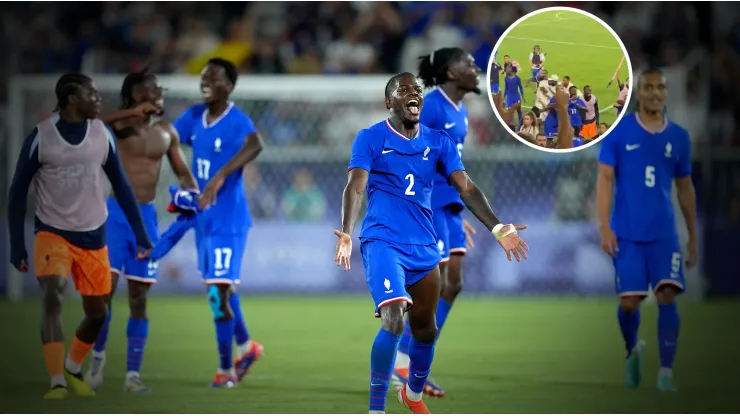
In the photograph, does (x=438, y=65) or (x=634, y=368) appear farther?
(x=438, y=65)

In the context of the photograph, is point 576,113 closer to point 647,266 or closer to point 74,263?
point 647,266

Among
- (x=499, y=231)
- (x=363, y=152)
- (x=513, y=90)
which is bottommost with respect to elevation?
(x=499, y=231)

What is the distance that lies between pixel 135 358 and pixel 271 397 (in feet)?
4.36

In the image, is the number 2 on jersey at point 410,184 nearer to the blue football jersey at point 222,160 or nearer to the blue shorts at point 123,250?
the blue football jersey at point 222,160

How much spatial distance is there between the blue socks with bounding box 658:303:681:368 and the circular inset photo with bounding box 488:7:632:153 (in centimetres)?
284

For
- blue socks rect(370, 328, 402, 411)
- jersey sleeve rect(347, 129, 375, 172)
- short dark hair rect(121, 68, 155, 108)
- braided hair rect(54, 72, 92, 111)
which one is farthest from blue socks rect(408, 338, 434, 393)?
short dark hair rect(121, 68, 155, 108)

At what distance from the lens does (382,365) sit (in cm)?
758

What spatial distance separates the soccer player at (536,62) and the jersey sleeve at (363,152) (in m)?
1.15

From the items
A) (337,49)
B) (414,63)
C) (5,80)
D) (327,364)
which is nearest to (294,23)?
(337,49)

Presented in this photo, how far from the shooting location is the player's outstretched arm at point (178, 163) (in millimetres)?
10508

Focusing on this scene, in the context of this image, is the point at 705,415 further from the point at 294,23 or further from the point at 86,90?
the point at 294,23

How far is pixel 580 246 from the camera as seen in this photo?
19.0 metres

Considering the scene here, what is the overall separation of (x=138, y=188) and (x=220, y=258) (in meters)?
0.97

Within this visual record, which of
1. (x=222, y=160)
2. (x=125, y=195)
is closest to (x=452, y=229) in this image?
(x=222, y=160)
